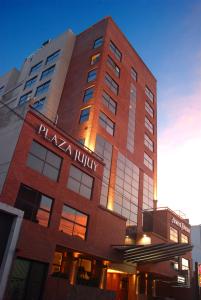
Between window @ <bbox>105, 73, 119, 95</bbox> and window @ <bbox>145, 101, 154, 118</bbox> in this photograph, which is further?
window @ <bbox>145, 101, 154, 118</bbox>

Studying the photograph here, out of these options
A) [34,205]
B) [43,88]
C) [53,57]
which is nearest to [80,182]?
[34,205]

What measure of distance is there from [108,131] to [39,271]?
2363 cm

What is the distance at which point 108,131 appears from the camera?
4206 cm

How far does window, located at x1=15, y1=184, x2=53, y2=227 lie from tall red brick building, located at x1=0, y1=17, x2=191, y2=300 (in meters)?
0.08

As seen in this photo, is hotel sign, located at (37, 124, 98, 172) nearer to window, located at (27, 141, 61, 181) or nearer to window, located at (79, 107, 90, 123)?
window, located at (27, 141, 61, 181)

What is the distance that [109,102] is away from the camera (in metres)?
44.9

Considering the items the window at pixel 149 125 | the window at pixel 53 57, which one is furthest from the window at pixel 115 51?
the window at pixel 149 125

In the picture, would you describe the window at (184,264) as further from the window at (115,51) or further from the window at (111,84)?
the window at (115,51)

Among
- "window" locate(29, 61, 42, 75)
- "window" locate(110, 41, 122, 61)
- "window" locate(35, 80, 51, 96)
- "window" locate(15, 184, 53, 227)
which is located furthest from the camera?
"window" locate(29, 61, 42, 75)

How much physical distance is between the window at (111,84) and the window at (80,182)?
20.7 m

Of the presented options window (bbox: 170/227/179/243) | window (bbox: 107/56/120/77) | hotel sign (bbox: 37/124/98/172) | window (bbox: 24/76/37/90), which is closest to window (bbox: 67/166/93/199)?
hotel sign (bbox: 37/124/98/172)

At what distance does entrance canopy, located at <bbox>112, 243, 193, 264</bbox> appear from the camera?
28.2 m

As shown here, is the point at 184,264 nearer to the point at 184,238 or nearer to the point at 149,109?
the point at 184,238

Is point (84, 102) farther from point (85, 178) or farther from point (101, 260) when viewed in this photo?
point (101, 260)
